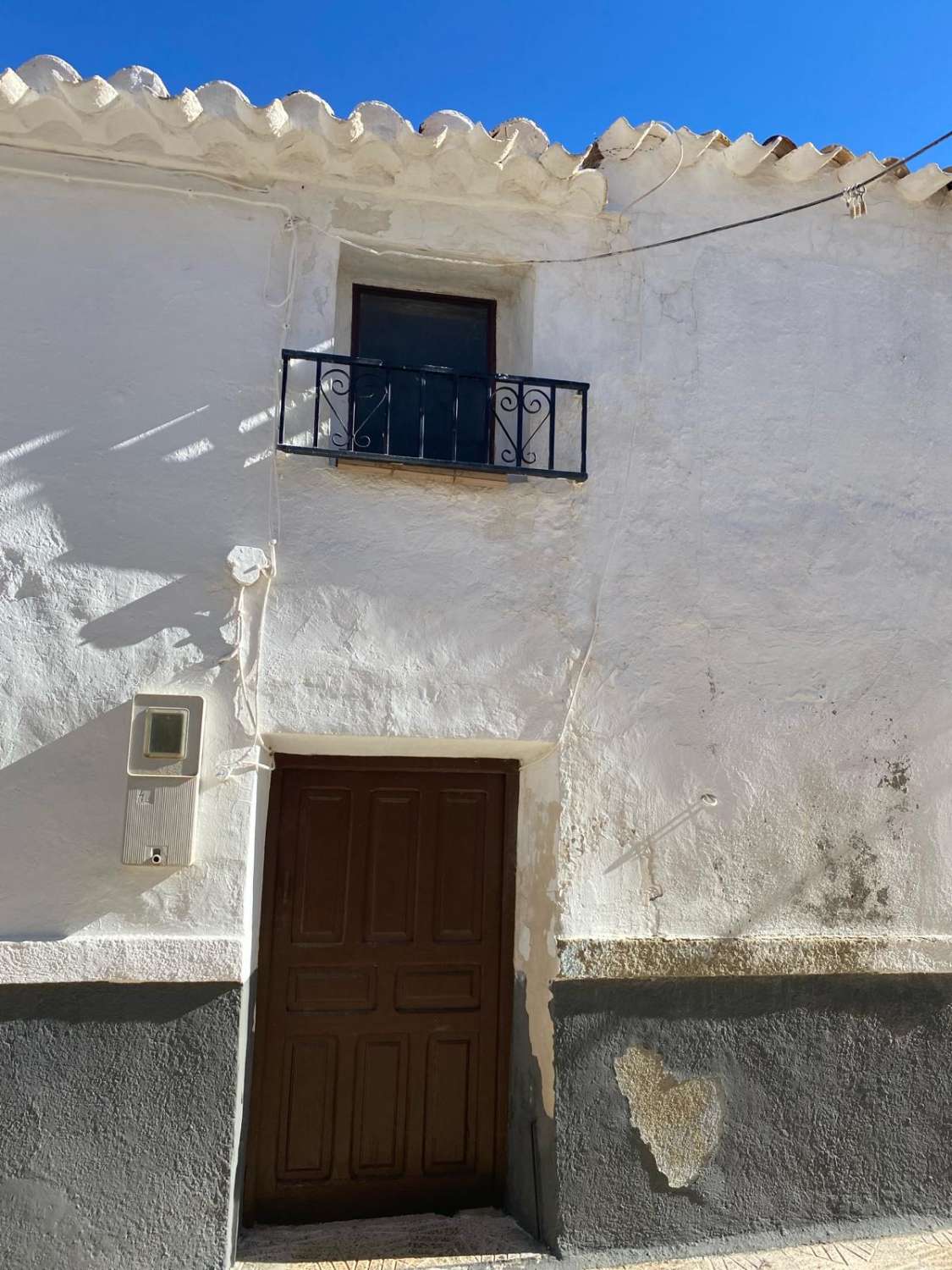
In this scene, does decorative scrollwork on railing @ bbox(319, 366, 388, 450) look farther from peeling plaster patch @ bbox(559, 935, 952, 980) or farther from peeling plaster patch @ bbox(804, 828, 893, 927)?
peeling plaster patch @ bbox(804, 828, 893, 927)

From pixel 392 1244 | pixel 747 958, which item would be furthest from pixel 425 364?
pixel 392 1244

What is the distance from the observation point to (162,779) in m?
3.56

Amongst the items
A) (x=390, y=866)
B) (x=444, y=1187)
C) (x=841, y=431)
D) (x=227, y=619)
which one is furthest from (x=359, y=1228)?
(x=841, y=431)

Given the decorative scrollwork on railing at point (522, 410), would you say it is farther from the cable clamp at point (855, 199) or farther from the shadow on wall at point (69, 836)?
the shadow on wall at point (69, 836)

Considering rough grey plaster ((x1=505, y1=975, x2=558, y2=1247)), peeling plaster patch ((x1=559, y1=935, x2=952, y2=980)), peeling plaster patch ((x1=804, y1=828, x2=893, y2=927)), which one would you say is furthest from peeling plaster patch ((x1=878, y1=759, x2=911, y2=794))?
A: rough grey plaster ((x1=505, y1=975, x2=558, y2=1247))

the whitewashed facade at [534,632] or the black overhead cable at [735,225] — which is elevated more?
the black overhead cable at [735,225]

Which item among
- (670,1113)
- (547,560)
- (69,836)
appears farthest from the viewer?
(547,560)

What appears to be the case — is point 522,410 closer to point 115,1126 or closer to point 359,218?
point 359,218

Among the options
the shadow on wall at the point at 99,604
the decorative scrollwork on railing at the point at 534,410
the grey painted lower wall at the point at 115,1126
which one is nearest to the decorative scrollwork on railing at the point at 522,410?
the decorative scrollwork on railing at the point at 534,410

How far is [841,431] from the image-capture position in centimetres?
452

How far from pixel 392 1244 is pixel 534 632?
2.50 metres

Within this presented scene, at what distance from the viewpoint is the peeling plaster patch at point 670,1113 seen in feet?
12.5

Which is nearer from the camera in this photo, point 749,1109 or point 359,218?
point 749,1109

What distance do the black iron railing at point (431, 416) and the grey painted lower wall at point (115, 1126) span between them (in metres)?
2.26
